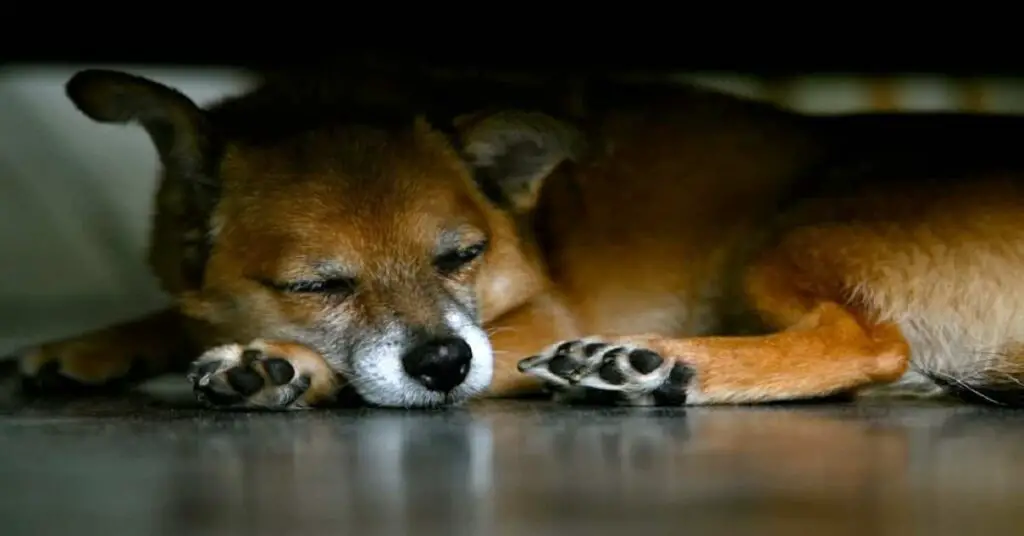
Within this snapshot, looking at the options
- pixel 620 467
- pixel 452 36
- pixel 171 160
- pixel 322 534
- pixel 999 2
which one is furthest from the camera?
pixel 452 36

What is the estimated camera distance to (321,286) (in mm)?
1897

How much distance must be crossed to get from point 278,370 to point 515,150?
24.2 inches

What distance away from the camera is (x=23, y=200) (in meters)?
3.77

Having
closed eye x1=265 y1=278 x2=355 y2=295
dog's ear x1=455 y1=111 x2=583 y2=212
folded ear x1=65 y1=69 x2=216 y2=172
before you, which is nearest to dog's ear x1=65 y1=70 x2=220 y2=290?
folded ear x1=65 y1=69 x2=216 y2=172

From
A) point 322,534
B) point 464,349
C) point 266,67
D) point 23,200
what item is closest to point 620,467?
point 322,534

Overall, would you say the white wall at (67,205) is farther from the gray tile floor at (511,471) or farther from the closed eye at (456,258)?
the gray tile floor at (511,471)

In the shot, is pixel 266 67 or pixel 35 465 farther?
pixel 266 67

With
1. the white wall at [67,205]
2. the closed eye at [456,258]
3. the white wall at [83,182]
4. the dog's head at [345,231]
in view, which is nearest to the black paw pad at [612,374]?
the dog's head at [345,231]

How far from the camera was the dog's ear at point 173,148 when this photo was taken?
190 cm

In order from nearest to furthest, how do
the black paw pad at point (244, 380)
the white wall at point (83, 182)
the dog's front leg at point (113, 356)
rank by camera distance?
the black paw pad at point (244, 380) → the dog's front leg at point (113, 356) → the white wall at point (83, 182)

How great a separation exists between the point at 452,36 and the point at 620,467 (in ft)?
4.89

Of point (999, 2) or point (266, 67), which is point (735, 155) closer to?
point (999, 2)

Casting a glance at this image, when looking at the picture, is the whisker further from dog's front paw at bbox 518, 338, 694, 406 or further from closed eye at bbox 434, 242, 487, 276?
closed eye at bbox 434, 242, 487, 276

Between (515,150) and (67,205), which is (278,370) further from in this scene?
(67,205)
